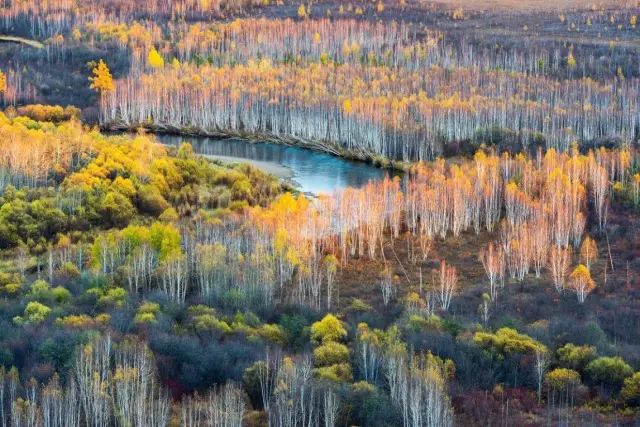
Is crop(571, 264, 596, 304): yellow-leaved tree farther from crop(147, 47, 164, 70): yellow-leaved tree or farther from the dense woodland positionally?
crop(147, 47, 164, 70): yellow-leaved tree

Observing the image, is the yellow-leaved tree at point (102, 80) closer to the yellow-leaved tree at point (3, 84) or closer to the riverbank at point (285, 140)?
the yellow-leaved tree at point (3, 84)

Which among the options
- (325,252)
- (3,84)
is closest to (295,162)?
(325,252)

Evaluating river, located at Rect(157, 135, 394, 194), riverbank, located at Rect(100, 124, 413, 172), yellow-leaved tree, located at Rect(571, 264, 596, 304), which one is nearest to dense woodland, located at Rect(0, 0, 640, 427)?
yellow-leaved tree, located at Rect(571, 264, 596, 304)

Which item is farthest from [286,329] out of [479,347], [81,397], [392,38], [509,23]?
[509,23]

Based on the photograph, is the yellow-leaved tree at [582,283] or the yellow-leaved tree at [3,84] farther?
the yellow-leaved tree at [3,84]

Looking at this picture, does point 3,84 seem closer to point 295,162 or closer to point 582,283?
point 295,162

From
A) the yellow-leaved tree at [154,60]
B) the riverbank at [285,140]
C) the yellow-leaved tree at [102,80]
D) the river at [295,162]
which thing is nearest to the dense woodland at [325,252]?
the riverbank at [285,140]
